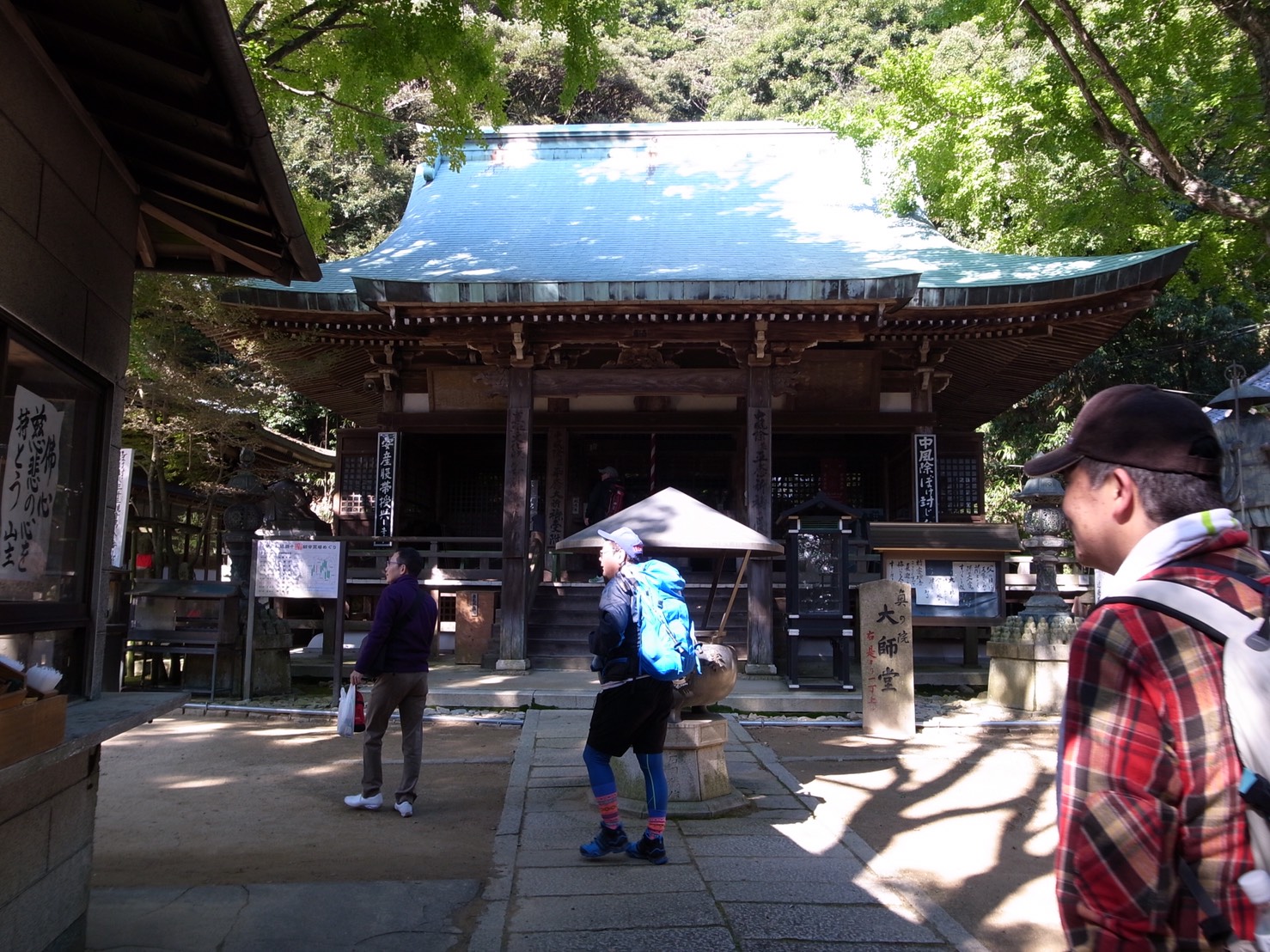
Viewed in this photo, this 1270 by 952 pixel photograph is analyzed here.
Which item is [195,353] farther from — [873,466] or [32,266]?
[32,266]

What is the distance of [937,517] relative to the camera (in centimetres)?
1284

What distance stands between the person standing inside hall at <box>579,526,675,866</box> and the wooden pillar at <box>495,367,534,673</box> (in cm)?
621

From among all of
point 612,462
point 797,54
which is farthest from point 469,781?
point 797,54

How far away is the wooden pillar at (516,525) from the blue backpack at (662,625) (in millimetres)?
6147

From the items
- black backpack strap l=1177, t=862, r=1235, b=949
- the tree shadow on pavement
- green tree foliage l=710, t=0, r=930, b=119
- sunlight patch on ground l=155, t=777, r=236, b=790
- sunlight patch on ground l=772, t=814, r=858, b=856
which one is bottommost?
sunlight patch on ground l=155, t=777, r=236, b=790

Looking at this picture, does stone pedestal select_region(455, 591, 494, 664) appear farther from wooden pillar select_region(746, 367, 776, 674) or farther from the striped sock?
the striped sock

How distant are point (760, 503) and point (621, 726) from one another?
6.58 m

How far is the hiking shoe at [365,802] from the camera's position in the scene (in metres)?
5.26

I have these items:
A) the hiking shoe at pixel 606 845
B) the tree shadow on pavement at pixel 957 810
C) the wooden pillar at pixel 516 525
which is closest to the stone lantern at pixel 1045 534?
the tree shadow on pavement at pixel 957 810

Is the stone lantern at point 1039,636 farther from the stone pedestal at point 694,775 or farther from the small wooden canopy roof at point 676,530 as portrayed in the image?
the stone pedestal at point 694,775

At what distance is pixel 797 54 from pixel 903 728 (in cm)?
3247

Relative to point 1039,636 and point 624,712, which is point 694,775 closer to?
point 624,712

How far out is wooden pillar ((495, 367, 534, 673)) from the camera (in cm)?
1043

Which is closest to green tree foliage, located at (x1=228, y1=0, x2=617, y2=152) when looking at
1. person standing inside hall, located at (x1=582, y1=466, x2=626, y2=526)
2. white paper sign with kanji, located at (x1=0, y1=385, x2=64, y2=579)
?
white paper sign with kanji, located at (x1=0, y1=385, x2=64, y2=579)
